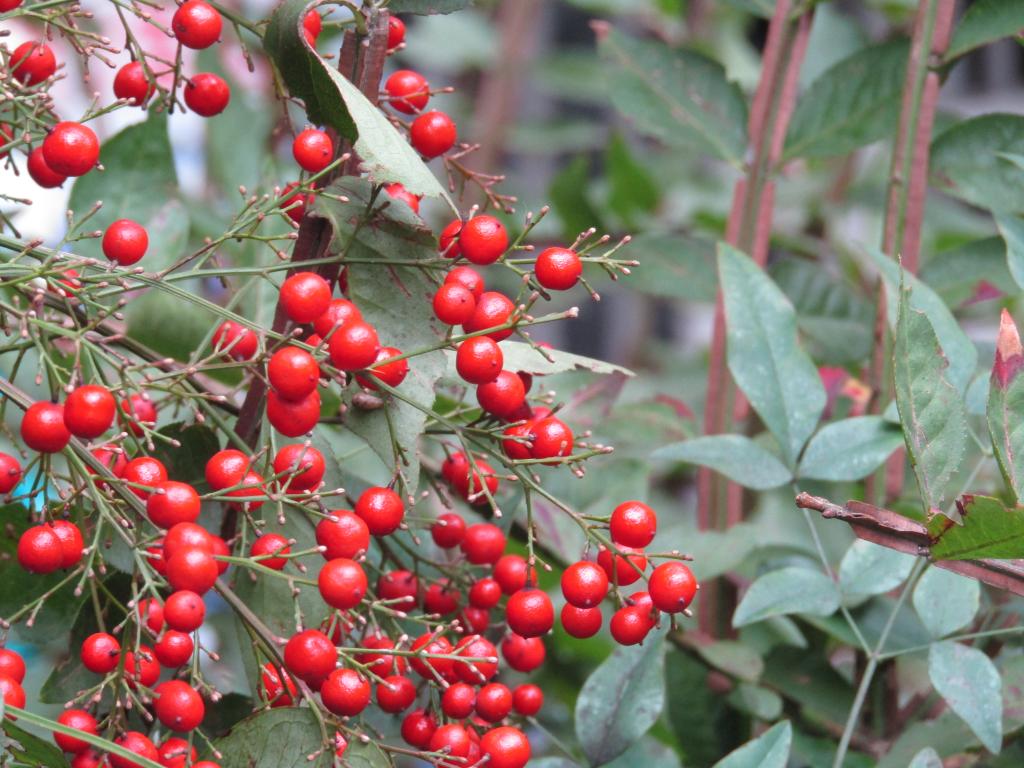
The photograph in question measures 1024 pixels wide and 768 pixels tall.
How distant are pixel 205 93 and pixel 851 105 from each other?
58cm

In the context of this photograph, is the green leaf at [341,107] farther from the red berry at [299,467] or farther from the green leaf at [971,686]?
the green leaf at [971,686]

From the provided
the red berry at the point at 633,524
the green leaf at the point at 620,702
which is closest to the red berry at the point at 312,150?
the red berry at the point at 633,524

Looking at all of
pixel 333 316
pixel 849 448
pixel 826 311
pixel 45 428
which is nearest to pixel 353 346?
pixel 333 316

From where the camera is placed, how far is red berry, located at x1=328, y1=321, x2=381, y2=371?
514 millimetres

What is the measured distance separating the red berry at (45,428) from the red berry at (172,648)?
0.32 ft

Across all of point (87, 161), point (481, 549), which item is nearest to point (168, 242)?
point (87, 161)

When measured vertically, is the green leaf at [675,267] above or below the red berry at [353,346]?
below

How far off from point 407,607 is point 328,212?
0.24 metres

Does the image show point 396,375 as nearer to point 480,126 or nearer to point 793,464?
point 793,464

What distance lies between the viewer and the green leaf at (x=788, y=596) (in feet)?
2.24

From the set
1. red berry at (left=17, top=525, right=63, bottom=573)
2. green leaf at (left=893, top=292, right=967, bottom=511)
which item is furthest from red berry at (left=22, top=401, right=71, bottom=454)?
green leaf at (left=893, top=292, right=967, bottom=511)

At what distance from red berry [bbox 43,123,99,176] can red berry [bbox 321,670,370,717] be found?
0.28m

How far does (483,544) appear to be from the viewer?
2.11ft

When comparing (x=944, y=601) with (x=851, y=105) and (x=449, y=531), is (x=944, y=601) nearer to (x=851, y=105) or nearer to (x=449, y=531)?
(x=449, y=531)
